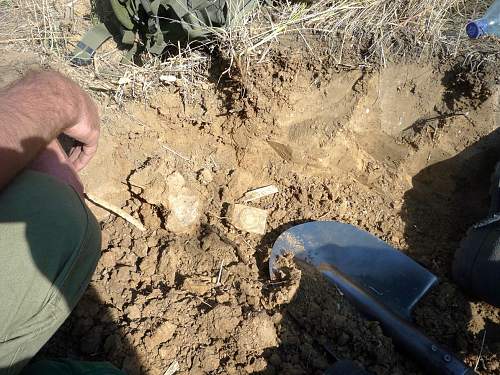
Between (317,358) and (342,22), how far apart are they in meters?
1.69

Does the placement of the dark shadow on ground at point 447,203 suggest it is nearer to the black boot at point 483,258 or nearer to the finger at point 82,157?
the black boot at point 483,258

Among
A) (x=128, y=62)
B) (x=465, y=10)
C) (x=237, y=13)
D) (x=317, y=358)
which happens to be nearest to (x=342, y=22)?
(x=237, y=13)

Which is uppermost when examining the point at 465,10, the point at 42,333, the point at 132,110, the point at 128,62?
the point at 465,10

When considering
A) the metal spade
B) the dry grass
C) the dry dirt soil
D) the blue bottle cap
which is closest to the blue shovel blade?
the metal spade

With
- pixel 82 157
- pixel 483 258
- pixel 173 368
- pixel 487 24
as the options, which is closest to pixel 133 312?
pixel 173 368

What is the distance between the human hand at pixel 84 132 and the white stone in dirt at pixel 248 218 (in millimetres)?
794

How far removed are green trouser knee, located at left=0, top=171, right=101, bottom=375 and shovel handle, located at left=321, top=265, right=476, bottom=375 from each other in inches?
45.9

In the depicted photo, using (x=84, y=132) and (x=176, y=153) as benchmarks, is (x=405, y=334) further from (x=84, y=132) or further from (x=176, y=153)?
(x=84, y=132)

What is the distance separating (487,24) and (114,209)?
2.21 meters

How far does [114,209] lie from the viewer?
2.21m

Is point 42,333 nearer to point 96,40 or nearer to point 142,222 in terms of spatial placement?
point 142,222

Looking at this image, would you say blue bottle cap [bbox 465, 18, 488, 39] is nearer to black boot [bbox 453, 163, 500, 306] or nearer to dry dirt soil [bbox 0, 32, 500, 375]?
dry dirt soil [bbox 0, 32, 500, 375]

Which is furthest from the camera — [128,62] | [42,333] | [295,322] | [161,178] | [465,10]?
[465,10]

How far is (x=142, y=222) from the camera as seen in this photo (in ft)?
7.43
